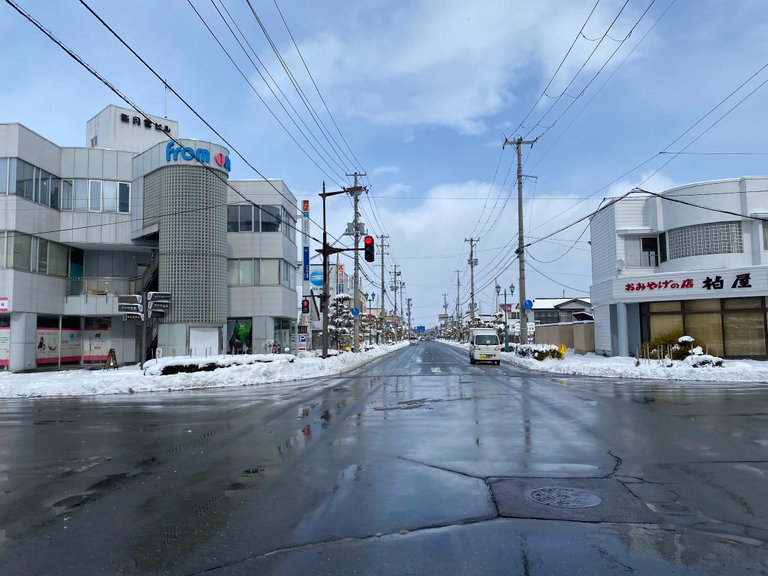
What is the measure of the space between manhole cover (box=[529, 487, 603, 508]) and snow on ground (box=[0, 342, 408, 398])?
56.6 feet

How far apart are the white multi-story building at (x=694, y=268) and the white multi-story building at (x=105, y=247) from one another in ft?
74.4

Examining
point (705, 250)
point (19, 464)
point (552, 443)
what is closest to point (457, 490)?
point (552, 443)

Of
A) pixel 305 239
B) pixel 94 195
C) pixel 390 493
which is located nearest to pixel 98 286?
pixel 94 195

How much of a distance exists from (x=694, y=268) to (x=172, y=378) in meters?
29.5

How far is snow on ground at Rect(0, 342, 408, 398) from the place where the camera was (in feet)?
64.0

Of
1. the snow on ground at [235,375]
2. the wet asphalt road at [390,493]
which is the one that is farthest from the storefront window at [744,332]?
the wet asphalt road at [390,493]

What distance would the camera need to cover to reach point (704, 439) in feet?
30.2

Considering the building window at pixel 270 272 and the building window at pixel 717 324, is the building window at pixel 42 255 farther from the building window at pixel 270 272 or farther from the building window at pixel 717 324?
the building window at pixel 717 324

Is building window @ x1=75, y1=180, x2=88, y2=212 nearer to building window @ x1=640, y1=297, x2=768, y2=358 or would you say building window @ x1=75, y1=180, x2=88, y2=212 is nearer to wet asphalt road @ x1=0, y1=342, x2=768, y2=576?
wet asphalt road @ x1=0, y1=342, x2=768, y2=576

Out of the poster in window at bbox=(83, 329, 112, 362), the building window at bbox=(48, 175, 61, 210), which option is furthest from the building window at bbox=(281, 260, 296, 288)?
the building window at bbox=(48, 175, 61, 210)

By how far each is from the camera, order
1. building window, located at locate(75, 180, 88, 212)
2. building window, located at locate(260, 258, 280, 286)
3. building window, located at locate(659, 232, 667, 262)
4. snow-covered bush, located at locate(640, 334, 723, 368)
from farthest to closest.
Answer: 1. building window, located at locate(260, 258, 280, 286)
2. building window, located at locate(659, 232, 667, 262)
3. building window, located at locate(75, 180, 88, 212)
4. snow-covered bush, located at locate(640, 334, 723, 368)

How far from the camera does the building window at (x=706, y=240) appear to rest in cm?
3180

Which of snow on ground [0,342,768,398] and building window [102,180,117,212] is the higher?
building window [102,180,117,212]

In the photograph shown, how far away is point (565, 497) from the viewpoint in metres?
5.98
